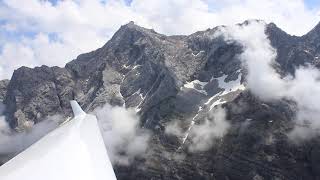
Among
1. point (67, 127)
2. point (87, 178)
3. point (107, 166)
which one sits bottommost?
point (87, 178)

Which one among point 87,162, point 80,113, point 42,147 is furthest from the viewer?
point 80,113

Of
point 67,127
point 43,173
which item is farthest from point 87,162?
point 67,127

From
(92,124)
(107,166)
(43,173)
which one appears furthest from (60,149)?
(92,124)

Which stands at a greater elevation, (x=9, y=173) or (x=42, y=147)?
(x=42, y=147)

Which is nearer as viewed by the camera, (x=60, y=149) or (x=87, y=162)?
(x=87, y=162)

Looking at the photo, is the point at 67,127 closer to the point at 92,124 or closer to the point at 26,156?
the point at 92,124

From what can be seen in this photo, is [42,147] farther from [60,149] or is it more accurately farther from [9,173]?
[9,173]

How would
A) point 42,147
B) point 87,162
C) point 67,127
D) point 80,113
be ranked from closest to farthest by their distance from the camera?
point 87,162 < point 42,147 < point 67,127 < point 80,113
